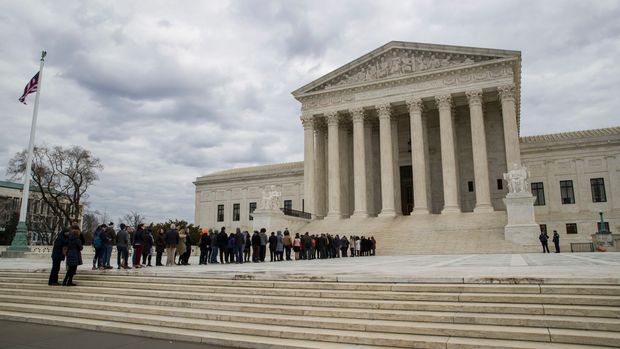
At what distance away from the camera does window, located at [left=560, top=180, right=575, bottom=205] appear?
131 ft

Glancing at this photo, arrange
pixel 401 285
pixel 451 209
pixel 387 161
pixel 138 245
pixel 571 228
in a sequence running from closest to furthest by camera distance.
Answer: pixel 401 285
pixel 138 245
pixel 451 209
pixel 387 161
pixel 571 228

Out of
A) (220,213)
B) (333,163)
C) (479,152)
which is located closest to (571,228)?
(479,152)

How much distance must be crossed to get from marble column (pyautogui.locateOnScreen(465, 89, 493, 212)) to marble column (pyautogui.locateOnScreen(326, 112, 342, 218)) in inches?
459

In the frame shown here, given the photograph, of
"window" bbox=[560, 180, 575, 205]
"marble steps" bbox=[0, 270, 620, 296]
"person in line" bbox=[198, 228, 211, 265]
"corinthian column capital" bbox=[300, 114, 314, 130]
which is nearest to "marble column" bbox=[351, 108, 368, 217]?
"corinthian column capital" bbox=[300, 114, 314, 130]

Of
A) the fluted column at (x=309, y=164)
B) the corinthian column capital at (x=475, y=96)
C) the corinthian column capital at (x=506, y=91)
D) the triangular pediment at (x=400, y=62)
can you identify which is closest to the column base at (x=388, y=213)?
the fluted column at (x=309, y=164)

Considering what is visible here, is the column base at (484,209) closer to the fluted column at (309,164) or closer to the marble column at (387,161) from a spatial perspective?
the marble column at (387,161)

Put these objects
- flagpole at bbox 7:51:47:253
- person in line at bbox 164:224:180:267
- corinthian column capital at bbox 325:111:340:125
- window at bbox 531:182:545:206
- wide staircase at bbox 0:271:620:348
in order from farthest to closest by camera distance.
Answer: window at bbox 531:182:545:206 → corinthian column capital at bbox 325:111:340:125 → flagpole at bbox 7:51:47:253 → person in line at bbox 164:224:180:267 → wide staircase at bbox 0:271:620:348

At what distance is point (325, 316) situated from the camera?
8.12 meters

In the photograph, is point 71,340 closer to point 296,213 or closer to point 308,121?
point 296,213

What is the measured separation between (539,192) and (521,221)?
1660 cm

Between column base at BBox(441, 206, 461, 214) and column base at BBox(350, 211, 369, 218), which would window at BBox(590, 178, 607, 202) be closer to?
column base at BBox(441, 206, 461, 214)

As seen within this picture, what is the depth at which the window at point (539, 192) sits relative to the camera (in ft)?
134

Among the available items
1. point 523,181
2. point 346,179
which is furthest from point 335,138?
point 523,181

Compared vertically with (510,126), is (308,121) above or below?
above
